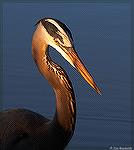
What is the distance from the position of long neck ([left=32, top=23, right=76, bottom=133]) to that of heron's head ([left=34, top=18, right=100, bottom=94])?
29 millimetres

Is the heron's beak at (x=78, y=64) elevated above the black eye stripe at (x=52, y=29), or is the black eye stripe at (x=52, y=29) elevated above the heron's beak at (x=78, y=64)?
the black eye stripe at (x=52, y=29)

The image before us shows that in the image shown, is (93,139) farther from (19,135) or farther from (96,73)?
(19,135)

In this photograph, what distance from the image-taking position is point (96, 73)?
129 inches

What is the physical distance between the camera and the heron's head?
1.77 meters

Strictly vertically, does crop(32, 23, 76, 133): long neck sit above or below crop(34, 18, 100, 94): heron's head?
below

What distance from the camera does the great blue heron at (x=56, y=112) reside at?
1791 mm

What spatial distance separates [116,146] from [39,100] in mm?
559

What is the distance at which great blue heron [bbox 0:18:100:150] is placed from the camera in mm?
1791

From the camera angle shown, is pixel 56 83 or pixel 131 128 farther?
pixel 131 128

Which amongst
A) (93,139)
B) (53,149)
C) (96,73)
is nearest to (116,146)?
(93,139)

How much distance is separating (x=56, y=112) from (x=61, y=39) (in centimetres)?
24

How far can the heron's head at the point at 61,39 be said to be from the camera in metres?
1.77

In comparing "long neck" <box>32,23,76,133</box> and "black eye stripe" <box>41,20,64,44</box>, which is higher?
"black eye stripe" <box>41,20,64,44</box>

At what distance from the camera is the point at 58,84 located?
180 cm
